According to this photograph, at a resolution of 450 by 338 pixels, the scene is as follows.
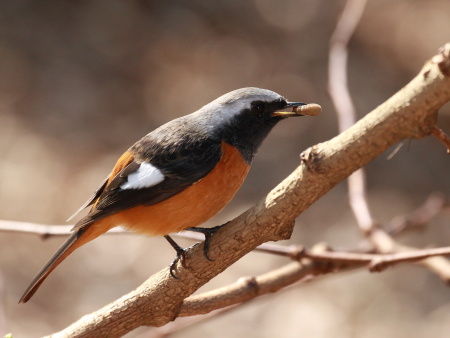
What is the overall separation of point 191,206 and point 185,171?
0.18 meters

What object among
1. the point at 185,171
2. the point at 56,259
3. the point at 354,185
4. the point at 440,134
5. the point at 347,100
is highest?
the point at 347,100

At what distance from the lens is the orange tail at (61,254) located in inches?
108

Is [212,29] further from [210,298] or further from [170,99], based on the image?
[210,298]

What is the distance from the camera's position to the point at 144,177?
2984mm

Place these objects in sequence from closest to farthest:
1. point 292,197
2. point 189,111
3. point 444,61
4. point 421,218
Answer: point 444,61 → point 292,197 → point 421,218 → point 189,111

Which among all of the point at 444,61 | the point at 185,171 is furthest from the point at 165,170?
the point at 444,61

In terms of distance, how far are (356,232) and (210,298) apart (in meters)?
4.18

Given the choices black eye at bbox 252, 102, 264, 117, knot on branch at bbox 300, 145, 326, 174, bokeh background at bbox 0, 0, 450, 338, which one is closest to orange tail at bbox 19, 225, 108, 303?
black eye at bbox 252, 102, 264, 117

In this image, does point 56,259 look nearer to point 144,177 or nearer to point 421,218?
point 144,177

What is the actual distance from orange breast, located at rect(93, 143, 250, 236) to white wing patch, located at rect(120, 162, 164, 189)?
113 mm

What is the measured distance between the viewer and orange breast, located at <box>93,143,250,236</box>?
2.90 meters

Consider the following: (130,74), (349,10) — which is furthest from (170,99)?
(349,10)

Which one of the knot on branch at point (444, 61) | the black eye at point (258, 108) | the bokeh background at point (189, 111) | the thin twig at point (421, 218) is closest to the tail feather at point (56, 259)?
the black eye at point (258, 108)

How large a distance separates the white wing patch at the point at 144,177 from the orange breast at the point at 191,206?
0.37 feet
